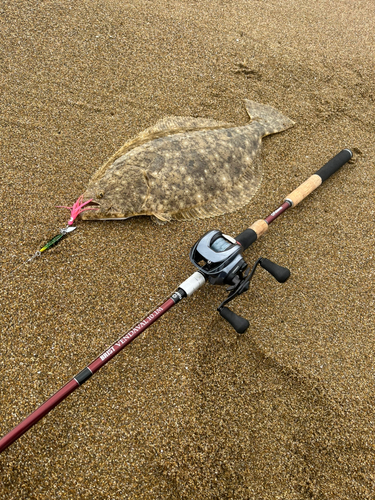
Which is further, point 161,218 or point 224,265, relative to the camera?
point 161,218

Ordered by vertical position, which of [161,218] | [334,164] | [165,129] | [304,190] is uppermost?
[334,164]

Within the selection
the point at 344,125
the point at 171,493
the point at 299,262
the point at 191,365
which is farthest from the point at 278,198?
the point at 171,493

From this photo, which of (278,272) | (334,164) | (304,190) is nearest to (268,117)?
(334,164)

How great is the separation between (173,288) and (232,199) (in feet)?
4.12

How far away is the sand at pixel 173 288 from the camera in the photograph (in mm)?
2158

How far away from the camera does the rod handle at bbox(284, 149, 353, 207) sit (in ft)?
10.8

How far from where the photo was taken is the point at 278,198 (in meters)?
3.60

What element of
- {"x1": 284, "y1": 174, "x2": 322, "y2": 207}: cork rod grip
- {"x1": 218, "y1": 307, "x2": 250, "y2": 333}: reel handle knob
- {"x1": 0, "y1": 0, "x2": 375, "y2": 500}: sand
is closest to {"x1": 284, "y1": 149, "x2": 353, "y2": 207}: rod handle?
{"x1": 284, "y1": 174, "x2": 322, "y2": 207}: cork rod grip

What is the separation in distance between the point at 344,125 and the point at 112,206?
3236mm

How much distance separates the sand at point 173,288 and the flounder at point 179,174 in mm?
169

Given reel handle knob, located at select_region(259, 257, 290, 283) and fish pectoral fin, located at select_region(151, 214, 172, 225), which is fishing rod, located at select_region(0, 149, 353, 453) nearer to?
reel handle knob, located at select_region(259, 257, 290, 283)

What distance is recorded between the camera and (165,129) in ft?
12.4

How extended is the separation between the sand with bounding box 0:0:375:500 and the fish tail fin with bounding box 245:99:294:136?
0.38ft

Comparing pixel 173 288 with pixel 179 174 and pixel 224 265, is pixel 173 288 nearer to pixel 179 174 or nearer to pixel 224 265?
pixel 224 265
